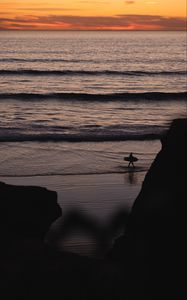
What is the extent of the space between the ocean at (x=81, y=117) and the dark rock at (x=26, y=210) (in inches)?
161

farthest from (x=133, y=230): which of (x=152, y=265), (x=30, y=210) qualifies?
(x=30, y=210)

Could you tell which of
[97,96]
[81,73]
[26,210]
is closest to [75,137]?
[26,210]

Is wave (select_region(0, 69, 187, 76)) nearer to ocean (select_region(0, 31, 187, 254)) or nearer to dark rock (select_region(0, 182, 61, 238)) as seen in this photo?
ocean (select_region(0, 31, 187, 254))

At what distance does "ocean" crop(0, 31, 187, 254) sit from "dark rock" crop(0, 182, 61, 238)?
410 cm

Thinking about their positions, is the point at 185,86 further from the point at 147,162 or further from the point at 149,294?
the point at 149,294

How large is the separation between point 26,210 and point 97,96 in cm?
3034

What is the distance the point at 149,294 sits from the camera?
3.44m

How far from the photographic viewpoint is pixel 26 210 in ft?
20.2

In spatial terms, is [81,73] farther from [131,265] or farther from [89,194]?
[131,265]

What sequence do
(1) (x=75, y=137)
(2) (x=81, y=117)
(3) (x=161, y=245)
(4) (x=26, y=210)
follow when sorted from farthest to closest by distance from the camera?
(2) (x=81, y=117) < (1) (x=75, y=137) < (4) (x=26, y=210) < (3) (x=161, y=245)

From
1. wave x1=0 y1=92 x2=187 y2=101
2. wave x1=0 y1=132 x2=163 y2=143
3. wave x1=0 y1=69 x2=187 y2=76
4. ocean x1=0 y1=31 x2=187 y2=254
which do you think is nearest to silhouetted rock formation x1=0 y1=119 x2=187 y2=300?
ocean x1=0 y1=31 x2=187 y2=254

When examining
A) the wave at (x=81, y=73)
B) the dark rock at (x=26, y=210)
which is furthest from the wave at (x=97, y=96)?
the dark rock at (x=26, y=210)

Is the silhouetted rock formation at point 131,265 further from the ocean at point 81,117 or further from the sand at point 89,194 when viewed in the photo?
the ocean at point 81,117

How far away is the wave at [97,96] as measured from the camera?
34.3 metres
